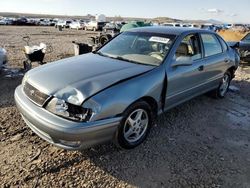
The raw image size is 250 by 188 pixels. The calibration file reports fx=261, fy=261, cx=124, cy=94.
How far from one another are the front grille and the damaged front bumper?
7 cm

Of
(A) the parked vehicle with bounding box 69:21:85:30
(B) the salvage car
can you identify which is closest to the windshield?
(B) the salvage car

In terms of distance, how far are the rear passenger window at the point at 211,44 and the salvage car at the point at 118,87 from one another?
2 centimetres

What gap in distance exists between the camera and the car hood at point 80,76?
3.00m

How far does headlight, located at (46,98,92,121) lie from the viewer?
2.85 m

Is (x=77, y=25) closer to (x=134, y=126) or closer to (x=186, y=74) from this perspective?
(x=186, y=74)

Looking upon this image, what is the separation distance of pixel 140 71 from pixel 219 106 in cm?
274

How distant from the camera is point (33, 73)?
362cm

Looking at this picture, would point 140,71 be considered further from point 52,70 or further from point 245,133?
point 245,133

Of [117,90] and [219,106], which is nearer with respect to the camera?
[117,90]

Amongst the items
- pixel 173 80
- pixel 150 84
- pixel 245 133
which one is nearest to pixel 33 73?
pixel 150 84

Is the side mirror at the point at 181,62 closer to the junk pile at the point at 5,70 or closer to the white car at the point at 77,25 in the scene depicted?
the junk pile at the point at 5,70

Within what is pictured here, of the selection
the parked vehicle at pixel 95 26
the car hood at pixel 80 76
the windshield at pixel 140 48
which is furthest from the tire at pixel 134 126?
the parked vehicle at pixel 95 26

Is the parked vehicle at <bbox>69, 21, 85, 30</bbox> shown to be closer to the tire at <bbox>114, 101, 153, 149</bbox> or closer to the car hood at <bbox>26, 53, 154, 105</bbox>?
the car hood at <bbox>26, 53, 154, 105</bbox>

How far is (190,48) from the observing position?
4.54m
